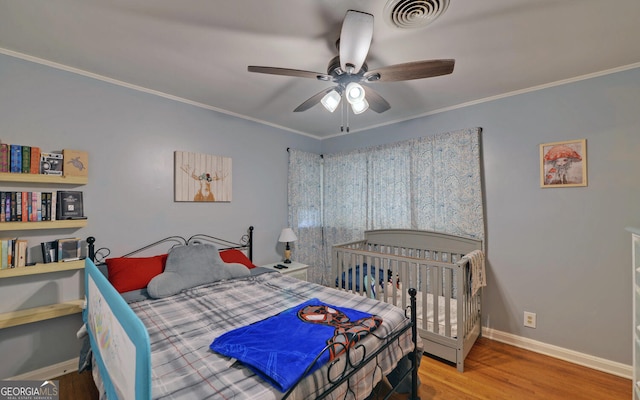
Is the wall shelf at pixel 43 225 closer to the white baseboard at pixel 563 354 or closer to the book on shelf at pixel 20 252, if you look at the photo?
the book on shelf at pixel 20 252

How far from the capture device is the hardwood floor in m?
1.91

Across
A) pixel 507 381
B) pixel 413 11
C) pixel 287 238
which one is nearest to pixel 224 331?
pixel 287 238

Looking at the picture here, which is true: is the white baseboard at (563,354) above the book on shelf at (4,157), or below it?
below

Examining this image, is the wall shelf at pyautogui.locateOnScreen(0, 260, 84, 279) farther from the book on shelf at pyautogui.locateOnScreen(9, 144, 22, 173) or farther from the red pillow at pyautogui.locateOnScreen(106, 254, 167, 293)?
the book on shelf at pyautogui.locateOnScreen(9, 144, 22, 173)

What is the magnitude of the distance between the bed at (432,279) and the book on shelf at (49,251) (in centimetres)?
247

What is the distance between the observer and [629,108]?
2145 millimetres

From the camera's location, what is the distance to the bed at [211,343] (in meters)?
0.97

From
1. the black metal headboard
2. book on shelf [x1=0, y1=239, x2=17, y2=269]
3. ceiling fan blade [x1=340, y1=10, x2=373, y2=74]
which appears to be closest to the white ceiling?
ceiling fan blade [x1=340, y1=10, x2=373, y2=74]

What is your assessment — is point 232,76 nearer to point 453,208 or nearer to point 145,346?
point 145,346

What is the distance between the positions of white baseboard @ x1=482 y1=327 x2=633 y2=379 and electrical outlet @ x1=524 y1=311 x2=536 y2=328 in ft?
0.46

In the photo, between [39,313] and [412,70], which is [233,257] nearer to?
[39,313]

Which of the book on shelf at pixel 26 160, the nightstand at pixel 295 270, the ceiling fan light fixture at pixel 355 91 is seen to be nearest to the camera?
the ceiling fan light fixture at pixel 355 91

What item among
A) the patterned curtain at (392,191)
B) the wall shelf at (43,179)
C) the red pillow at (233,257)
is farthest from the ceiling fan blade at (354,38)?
the wall shelf at (43,179)

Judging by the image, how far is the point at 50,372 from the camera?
6.76 feet
